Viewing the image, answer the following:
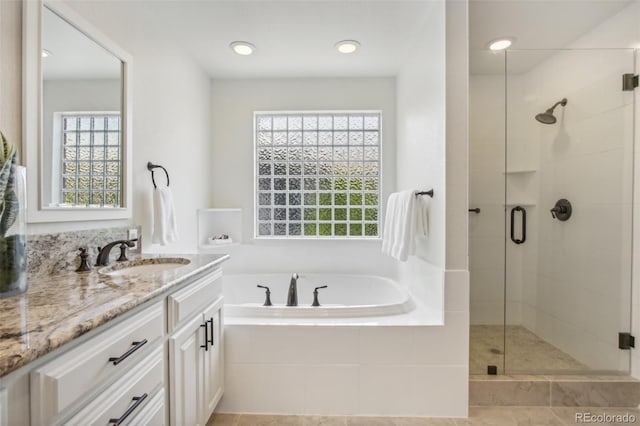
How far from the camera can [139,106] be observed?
175cm

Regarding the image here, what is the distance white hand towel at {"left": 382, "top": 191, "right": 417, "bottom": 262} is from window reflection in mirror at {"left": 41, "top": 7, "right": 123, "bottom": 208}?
1719 millimetres

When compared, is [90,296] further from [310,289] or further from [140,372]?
[310,289]

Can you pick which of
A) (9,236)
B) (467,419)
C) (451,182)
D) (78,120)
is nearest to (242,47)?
(78,120)

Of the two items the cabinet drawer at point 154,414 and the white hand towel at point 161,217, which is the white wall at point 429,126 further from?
the white hand towel at point 161,217

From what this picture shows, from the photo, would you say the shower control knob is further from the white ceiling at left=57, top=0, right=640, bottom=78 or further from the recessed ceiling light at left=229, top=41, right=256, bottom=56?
the recessed ceiling light at left=229, top=41, right=256, bottom=56

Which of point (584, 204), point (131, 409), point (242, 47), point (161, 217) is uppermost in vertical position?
point (242, 47)

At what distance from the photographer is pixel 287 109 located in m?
2.89

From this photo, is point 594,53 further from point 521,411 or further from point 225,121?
point 225,121

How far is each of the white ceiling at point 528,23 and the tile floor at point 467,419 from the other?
2215mm

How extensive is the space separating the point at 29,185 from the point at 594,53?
320 centimetres

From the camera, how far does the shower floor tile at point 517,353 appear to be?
189 cm

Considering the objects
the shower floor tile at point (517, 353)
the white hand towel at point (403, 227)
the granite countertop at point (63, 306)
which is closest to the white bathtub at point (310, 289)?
the white hand towel at point (403, 227)

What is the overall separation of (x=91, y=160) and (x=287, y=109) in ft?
6.07

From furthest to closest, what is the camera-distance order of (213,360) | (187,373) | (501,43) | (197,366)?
(501,43)
(213,360)
(197,366)
(187,373)
